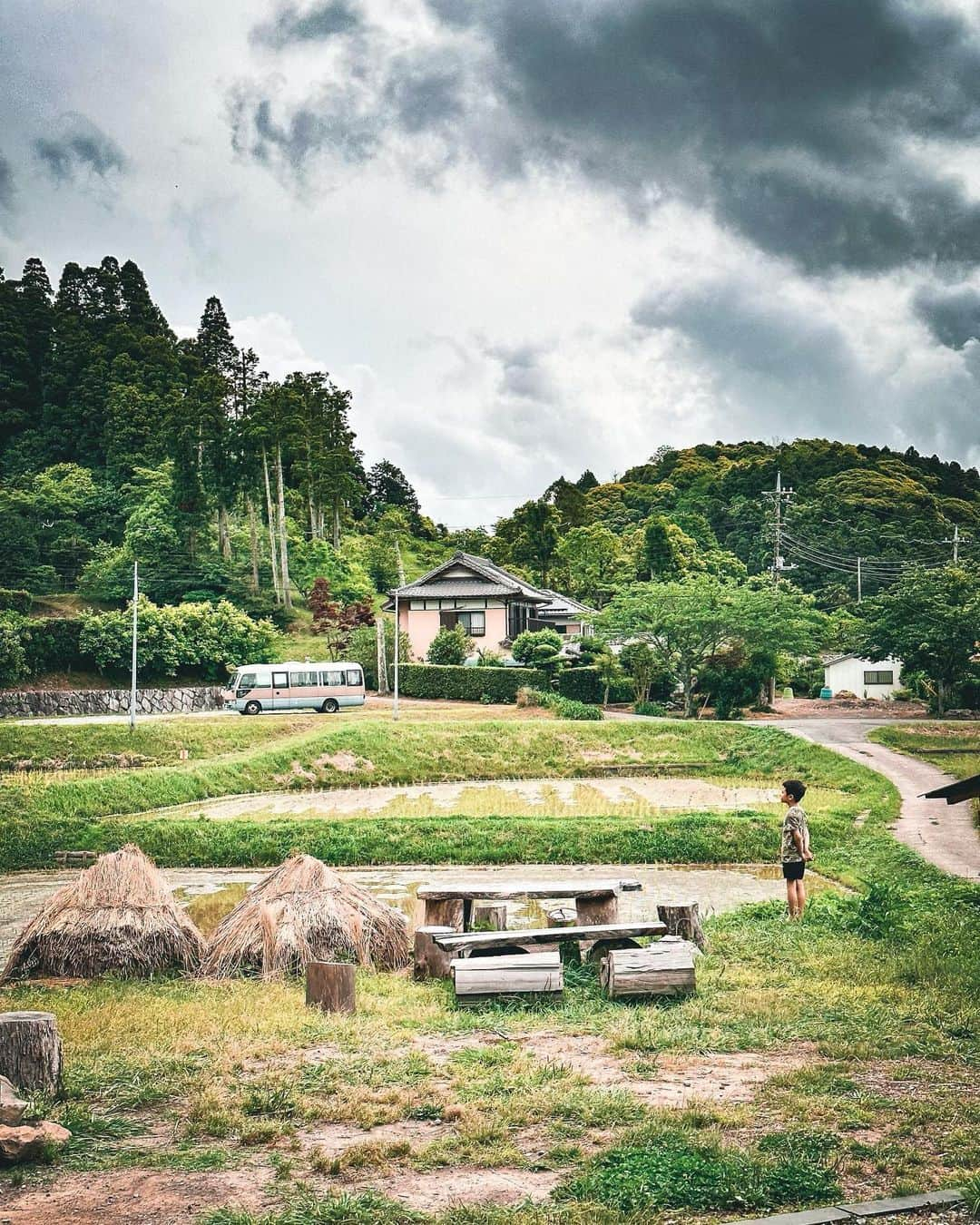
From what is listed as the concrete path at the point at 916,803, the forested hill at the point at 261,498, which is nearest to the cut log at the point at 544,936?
the concrete path at the point at 916,803

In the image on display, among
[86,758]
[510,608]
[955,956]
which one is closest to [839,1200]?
[955,956]

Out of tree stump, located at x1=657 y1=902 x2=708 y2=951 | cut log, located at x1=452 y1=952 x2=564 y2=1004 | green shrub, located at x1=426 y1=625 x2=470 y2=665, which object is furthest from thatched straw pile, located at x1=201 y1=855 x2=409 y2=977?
green shrub, located at x1=426 y1=625 x2=470 y2=665

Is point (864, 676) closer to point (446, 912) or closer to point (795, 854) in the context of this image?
point (795, 854)

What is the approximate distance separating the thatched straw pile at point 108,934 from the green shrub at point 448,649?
3747cm

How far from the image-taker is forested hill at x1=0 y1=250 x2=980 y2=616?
58.6 metres

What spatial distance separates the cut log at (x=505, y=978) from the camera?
326 inches

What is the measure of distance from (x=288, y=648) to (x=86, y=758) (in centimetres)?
2451

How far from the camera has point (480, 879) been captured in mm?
15320

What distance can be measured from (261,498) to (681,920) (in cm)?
5842

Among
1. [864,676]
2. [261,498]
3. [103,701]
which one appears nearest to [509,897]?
[103,701]

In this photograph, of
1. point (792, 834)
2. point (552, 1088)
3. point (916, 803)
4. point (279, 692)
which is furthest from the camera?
point (279, 692)

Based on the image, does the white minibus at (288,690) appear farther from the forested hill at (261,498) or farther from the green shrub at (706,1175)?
the green shrub at (706,1175)

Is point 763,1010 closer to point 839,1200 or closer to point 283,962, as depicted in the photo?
point 839,1200

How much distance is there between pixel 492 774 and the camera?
2930cm
